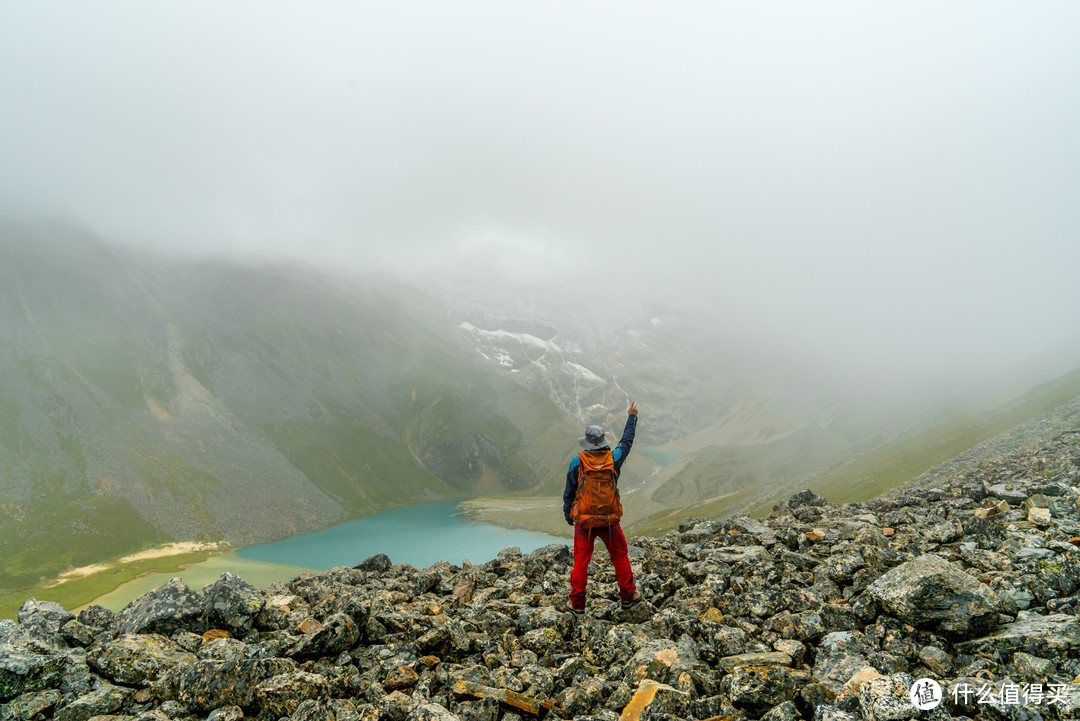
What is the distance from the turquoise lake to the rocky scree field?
96242mm

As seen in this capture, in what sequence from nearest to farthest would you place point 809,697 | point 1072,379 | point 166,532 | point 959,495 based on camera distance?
1. point 809,697
2. point 959,495
3. point 1072,379
4. point 166,532

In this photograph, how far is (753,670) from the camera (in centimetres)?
731

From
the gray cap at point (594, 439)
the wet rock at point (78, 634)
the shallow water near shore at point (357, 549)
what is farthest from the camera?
the shallow water near shore at point (357, 549)

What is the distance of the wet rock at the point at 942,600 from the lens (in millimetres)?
7602

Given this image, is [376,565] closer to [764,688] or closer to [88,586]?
[764,688]

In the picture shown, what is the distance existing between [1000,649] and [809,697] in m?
2.92

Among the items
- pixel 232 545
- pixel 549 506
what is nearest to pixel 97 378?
pixel 232 545

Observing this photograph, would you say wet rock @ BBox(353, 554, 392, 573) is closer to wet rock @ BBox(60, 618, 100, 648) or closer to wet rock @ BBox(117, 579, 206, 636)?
wet rock @ BBox(117, 579, 206, 636)

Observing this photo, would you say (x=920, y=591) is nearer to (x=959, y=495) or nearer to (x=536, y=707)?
(x=536, y=707)

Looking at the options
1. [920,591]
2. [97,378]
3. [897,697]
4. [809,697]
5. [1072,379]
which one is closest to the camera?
[897,697]

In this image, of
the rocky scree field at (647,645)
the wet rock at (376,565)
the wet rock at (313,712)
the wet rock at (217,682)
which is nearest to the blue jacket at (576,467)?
the rocky scree field at (647,645)

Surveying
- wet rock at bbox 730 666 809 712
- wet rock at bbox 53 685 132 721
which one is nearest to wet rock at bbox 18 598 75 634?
wet rock at bbox 53 685 132 721

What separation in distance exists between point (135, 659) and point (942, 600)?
13.1 metres

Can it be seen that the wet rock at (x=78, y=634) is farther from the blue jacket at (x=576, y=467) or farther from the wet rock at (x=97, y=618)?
the blue jacket at (x=576, y=467)
